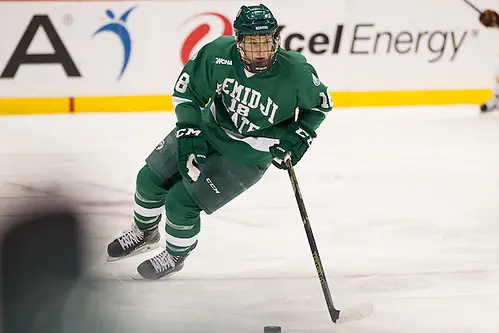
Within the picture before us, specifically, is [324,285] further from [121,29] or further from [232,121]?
[121,29]

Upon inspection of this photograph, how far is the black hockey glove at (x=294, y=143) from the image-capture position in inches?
80.7

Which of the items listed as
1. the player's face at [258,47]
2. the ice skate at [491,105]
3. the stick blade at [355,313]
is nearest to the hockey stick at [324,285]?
the stick blade at [355,313]

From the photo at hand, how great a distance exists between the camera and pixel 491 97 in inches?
206

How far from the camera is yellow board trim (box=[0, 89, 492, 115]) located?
4.88 metres

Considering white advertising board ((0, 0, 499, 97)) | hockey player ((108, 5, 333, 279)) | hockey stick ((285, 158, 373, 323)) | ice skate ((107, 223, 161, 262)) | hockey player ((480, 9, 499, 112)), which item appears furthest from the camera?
hockey player ((480, 9, 499, 112))

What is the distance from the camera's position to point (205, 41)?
498 cm

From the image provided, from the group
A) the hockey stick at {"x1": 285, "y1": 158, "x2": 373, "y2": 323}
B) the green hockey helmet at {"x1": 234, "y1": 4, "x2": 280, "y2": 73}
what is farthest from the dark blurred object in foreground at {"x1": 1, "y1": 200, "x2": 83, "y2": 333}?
the hockey stick at {"x1": 285, "y1": 158, "x2": 373, "y2": 323}

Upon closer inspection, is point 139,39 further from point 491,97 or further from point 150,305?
point 150,305

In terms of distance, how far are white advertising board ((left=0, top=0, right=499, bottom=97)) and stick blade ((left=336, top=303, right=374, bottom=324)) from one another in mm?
3057

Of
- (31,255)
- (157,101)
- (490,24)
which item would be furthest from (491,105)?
(31,255)

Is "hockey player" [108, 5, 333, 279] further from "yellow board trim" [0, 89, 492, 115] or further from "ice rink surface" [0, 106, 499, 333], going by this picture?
"yellow board trim" [0, 89, 492, 115]

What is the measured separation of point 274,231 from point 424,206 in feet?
2.64

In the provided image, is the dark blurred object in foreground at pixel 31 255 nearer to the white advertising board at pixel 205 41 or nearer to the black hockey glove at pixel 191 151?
the black hockey glove at pixel 191 151

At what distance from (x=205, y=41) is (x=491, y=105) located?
2118 mm
